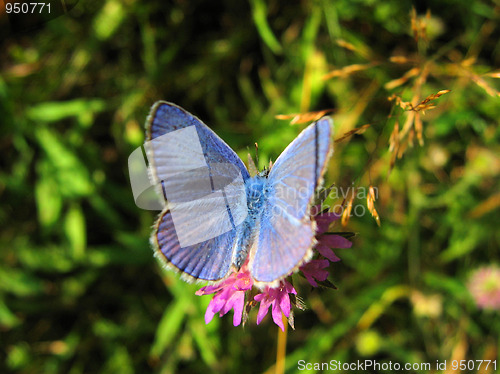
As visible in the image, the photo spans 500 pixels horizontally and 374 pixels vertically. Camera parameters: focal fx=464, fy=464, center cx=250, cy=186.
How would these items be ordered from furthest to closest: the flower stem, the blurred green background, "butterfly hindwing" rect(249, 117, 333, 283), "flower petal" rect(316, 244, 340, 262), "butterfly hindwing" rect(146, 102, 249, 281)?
the blurred green background
the flower stem
"flower petal" rect(316, 244, 340, 262)
"butterfly hindwing" rect(146, 102, 249, 281)
"butterfly hindwing" rect(249, 117, 333, 283)

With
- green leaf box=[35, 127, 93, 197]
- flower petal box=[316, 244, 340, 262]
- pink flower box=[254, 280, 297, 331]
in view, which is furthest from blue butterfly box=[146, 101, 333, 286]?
green leaf box=[35, 127, 93, 197]

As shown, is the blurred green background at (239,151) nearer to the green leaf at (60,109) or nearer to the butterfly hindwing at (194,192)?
the green leaf at (60,109)

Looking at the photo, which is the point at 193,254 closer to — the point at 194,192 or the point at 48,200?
the point at 194,192

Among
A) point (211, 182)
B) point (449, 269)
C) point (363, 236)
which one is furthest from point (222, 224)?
point (449, 269)

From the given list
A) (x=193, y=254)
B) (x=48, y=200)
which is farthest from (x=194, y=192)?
(x=48, y=200)

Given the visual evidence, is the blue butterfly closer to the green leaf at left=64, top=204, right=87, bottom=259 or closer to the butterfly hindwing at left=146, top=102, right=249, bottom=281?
the butterfly hindwing at left=146, top=102, right=249, bottom=281

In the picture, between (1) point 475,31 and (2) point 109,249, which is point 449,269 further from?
(2) point 109,249

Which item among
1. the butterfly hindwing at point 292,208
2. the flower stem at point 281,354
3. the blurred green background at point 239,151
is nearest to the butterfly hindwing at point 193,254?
the butterfly hindwing at point 292,208
